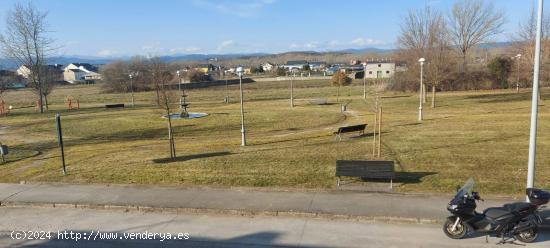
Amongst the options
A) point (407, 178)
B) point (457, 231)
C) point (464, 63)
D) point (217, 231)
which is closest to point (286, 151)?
point (407, 178)

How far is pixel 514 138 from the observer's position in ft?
60.7

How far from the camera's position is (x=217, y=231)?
9.35 m

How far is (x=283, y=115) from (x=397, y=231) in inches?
912

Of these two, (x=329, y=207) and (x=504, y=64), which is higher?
(x=504, y=64)

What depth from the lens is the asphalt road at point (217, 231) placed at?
857 centimetres

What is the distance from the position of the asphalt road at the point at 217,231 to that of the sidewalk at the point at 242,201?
1.04 ft

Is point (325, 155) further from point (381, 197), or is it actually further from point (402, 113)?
point (402, 113)

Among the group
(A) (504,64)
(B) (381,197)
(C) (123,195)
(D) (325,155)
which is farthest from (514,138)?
(A) (504,64)

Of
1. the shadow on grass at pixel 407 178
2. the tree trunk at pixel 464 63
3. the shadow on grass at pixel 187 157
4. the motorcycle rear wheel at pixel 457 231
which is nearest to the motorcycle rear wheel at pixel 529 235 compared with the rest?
the motorcycle rear wheel at pixel 457 231

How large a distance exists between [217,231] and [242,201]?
1729 millimetres

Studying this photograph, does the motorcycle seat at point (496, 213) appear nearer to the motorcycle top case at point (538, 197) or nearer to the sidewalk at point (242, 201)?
the motorcycle top case at point (538, 197)

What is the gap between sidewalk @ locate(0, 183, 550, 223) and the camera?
9.93 m

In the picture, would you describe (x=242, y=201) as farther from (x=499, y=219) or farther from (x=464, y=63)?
(x=464, y=63)

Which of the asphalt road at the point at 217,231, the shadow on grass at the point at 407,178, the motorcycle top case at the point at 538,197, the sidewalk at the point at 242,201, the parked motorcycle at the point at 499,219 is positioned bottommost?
the asphalt road at the point at 217,231
